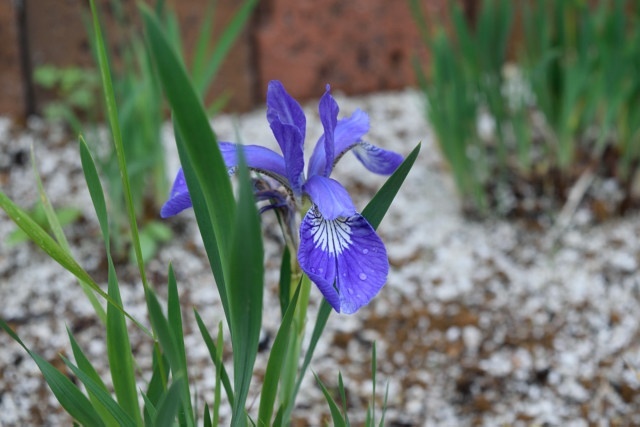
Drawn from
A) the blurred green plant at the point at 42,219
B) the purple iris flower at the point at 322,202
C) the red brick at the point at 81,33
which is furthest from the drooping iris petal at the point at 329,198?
the red brick at the point at 81,33

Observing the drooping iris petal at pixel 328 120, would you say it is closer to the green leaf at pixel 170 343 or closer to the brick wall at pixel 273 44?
the green leaf at pixel 170 343

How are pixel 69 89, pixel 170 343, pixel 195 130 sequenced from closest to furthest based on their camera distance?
pixel 195 130 < pixel 170 343 < pixel 69 89

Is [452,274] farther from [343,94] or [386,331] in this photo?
[343,94]

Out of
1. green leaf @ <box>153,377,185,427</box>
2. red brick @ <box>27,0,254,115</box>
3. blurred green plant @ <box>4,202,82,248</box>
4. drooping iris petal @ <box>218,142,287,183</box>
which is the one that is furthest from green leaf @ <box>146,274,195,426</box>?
red brick @ <box>27,0,254,115</box>

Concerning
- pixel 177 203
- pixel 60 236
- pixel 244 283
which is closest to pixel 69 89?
pixel 60 236

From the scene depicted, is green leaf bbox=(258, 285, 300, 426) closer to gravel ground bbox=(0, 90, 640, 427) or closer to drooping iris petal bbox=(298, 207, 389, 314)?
drooping iris petal bbox=(298, 207, 389, 314)

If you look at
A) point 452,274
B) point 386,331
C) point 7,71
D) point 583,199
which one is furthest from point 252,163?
point 7,71

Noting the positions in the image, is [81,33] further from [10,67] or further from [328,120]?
[328,120]
